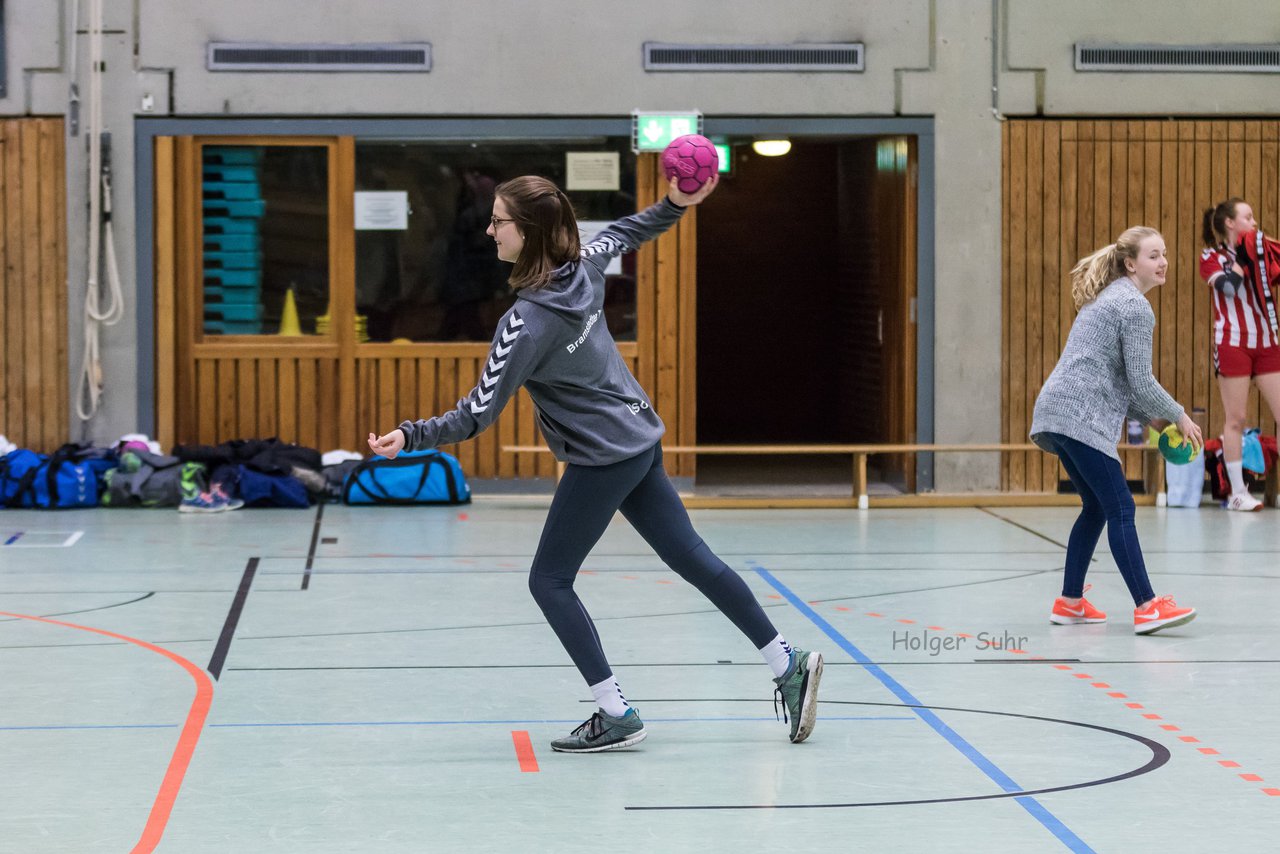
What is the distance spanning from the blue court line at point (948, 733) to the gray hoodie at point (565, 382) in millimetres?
1415

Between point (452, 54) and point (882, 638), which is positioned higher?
point (452, 54)

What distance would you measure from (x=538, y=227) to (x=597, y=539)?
0.97 metres

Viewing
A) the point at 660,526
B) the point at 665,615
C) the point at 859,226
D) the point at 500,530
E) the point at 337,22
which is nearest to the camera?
the point at 660,526

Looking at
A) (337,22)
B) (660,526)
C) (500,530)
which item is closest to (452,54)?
(337,22)

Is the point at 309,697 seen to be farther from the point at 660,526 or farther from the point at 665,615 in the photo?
the point at 665,615

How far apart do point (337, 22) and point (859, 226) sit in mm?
4858

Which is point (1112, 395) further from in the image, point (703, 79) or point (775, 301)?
point (775, 301)

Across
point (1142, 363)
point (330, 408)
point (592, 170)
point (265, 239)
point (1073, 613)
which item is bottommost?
point (1073, 613)

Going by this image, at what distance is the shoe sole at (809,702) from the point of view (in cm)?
558

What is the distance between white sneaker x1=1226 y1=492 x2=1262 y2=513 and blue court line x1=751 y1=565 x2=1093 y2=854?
4.60m

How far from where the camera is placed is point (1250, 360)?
1182 cm

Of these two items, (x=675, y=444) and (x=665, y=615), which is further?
(x=675, y=444)

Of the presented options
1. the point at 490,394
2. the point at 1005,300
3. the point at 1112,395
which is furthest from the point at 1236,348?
the point at 490,394

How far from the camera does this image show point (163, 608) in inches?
322
